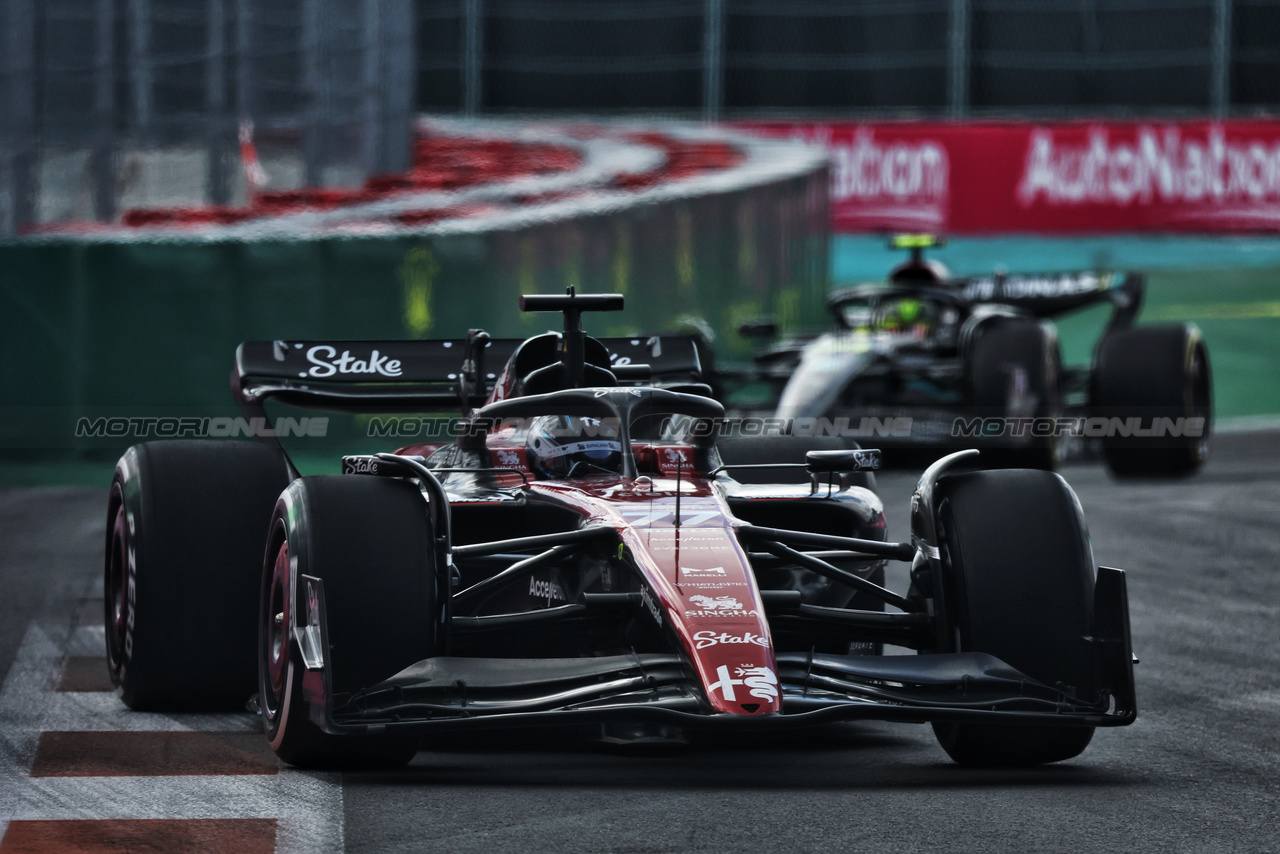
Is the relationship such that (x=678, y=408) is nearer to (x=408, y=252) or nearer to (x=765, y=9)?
(x=408, y=252)

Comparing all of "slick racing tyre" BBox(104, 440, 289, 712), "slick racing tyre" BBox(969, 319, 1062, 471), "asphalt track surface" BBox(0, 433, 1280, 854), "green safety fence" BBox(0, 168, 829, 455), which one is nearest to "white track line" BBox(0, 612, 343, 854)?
"asphalt track surface" BBox(0, 433, 1280, 854)

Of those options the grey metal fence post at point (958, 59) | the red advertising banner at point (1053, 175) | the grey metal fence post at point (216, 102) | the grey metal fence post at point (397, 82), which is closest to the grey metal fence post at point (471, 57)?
the red advertising banner at point (1053, 175)

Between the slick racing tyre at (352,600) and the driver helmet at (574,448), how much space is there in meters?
0.98

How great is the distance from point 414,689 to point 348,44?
430 inches

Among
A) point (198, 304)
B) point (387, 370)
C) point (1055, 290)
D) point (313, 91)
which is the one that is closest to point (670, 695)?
point (387, 370)

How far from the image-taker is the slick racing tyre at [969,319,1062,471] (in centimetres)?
1307

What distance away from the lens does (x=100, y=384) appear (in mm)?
13516

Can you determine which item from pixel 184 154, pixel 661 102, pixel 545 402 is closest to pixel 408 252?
pixel 184 154

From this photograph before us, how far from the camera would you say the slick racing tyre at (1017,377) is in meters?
13.1

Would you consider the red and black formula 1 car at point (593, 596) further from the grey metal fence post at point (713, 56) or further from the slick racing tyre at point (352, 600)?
the grey metal fence post at point (713, 56)

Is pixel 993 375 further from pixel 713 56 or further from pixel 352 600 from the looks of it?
pixel 713 56

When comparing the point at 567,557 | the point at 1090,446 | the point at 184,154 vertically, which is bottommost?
the point at 1090,446

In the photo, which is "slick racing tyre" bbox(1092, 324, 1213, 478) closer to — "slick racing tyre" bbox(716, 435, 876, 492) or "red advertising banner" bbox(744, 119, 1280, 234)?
"slick racing tyre" bbox(716, 435, 876, 492)

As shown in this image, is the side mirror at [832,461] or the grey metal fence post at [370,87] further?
the grey metal fence post at [370,87]
